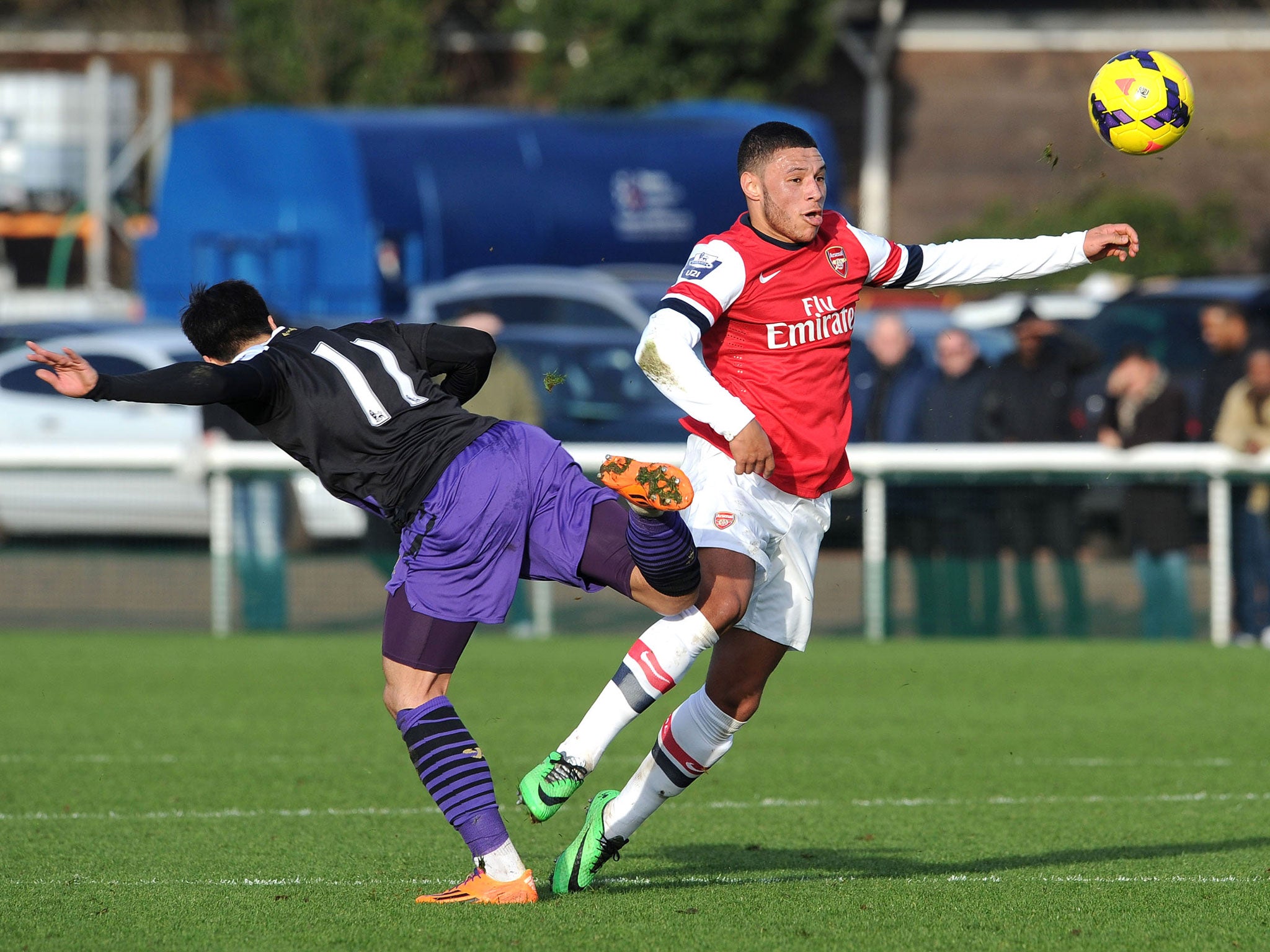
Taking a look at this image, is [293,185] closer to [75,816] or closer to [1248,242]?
[75,816]

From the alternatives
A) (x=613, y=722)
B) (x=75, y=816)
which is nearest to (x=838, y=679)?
(x=75, y=816)

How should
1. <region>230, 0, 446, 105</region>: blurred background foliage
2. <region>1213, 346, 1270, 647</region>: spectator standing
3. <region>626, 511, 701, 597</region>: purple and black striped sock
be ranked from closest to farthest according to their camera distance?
1. <region>626, 511, 701, 597</region>: purple and black striped sock
2. <region>1213, 346, 1270, 647</region>: spectator standing
3. <region>230, 0, 446, 105</region>: blurred background foliage

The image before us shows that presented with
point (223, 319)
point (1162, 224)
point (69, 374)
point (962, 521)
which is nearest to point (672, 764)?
point (223, 319)

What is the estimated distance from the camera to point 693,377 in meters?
5.51

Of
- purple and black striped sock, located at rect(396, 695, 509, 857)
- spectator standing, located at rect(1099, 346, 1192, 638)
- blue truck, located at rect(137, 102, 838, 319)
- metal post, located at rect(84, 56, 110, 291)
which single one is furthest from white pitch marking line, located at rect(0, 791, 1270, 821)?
metal post, located at rect(84, 56, 110, 291)

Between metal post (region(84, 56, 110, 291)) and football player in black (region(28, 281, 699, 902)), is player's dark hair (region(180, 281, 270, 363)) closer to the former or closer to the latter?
football player in black (region(28, 281, 699, 902))

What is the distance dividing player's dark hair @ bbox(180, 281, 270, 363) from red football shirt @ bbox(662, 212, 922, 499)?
125cm

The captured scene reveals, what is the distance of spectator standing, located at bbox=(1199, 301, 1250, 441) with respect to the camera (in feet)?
43.8

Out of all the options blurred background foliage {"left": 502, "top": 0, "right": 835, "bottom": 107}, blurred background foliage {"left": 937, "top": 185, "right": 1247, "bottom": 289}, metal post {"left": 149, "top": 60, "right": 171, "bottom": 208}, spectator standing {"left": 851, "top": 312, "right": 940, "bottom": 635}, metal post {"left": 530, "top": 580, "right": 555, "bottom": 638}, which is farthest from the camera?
metal post {"left": 149, "top": 60, "right": 171, "bottom": 208}

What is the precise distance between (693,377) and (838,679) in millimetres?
6308

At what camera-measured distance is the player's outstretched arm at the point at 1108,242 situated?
20.3 ft

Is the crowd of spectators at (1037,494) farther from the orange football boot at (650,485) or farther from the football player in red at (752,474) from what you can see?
the orange football boot at (650,485)

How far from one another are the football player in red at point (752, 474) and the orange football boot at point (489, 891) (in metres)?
0.27

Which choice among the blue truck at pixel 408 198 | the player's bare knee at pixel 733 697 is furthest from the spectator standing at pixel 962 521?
the player's bare knee at pixel 733 697
